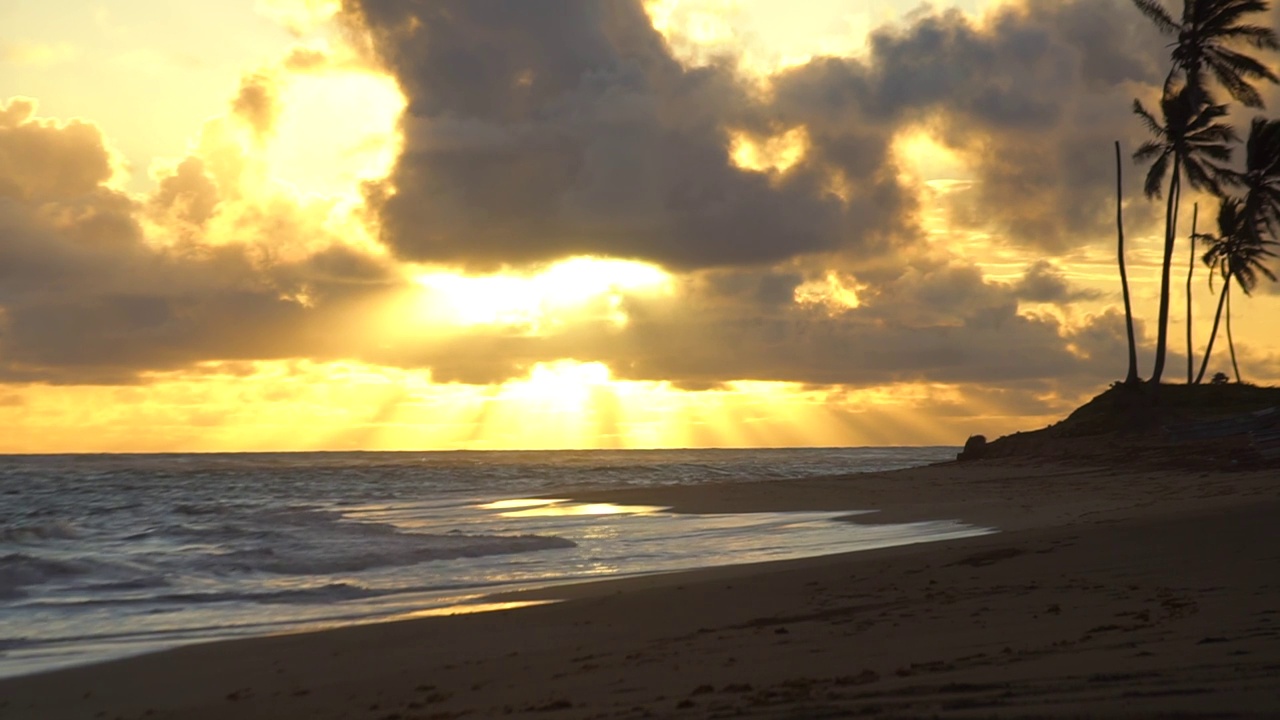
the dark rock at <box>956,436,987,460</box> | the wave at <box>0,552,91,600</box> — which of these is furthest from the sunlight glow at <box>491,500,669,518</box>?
the dark rock at <box>956,436,987,460</box>

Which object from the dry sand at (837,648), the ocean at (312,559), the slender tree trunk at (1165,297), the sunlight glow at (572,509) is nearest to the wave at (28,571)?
the ocean at (312,559)

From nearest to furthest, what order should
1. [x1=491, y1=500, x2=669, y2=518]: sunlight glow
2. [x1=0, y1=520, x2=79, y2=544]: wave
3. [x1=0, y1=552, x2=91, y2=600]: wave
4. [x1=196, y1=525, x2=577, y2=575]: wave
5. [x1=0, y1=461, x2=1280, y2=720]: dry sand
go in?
1. [x1=0, y1=461, x2=1280, y2=720]: dry sand
2. [x1=0, y1=552, x2=91, y2=600]: wave
3. [x1=196, y1=525, x2=577, y2=575]: wave
4. [x1=0, y1=520, x2=79, y2=544]: wave
5. [x1=491, y1=500, x2=669, y2=518]: sunlight glow

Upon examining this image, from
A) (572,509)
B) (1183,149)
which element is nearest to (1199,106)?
(1183,149)

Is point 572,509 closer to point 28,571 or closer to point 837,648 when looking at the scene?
point 28,571

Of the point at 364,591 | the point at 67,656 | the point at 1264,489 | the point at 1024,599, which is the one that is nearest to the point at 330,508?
the point at 364,591

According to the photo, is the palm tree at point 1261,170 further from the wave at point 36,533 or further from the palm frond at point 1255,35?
the wave at point 36,533

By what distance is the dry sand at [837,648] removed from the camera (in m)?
5.72

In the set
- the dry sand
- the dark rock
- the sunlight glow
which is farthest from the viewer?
the dark rock

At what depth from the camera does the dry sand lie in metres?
5.72

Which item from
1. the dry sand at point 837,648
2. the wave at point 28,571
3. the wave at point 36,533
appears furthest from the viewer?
the wave at point 36,533

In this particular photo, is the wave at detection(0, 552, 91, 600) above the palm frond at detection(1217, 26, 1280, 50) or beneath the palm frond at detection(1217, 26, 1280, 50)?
beneath

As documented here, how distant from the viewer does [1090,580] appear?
31.4 feet

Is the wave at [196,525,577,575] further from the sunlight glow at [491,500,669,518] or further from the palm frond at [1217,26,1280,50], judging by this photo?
the palm frond at [1217,26,1280,50]

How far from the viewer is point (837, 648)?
25.0 feet
